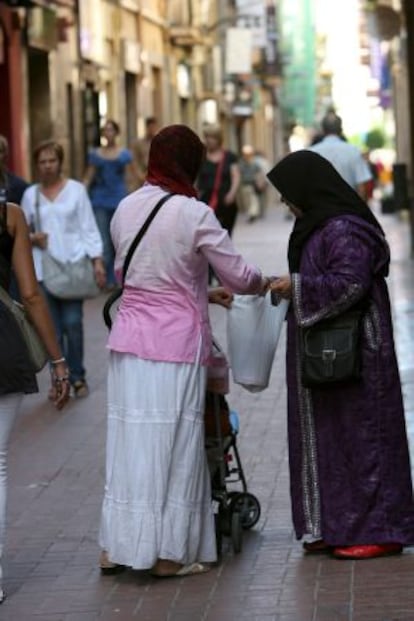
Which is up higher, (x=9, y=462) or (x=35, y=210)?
(x=35, y=210)

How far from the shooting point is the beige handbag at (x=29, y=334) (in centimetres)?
701

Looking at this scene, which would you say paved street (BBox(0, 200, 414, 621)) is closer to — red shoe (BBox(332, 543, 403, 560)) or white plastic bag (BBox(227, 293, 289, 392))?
red shoe (BBox(332, 543, 403, 560))

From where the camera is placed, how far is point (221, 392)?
302 inches

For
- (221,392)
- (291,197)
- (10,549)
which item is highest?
(291,197)

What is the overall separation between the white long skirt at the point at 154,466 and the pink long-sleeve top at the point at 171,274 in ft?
0.26

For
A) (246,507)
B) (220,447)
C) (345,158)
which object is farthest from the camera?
(345,158)

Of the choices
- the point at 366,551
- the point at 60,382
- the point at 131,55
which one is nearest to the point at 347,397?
the point at 366,551

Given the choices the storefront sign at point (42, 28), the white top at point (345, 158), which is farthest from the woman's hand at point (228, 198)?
the storefront sign at point (42, 28)

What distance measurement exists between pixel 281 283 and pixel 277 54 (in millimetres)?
70876

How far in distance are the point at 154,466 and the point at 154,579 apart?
1.51 feet

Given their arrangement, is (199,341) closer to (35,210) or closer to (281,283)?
(281,283)

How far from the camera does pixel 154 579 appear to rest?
24.2ft

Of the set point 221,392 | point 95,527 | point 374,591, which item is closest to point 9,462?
point 95,527

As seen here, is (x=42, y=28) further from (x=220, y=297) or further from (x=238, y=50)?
(x=238, y=50)
